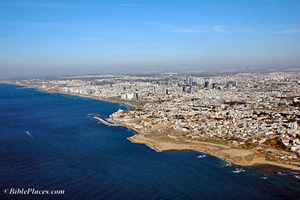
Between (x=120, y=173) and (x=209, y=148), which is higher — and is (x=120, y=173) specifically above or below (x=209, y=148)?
below

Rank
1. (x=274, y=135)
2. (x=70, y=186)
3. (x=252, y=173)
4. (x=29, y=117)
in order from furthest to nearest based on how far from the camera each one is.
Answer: (x=29, y=117) < (x=274, y=135) < (x=252, y=173) < (x=70, y=186)

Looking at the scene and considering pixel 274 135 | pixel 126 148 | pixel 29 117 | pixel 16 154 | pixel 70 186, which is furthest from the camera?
pixel 29 117

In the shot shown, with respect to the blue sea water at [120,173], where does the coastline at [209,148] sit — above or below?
above

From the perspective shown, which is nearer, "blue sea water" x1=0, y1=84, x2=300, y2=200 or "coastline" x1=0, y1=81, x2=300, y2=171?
"blue sea water" x1=0, y1=84, x2=300, y2=200

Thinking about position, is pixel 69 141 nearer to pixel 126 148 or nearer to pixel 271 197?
pixel 126 148

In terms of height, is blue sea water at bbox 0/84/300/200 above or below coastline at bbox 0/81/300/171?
below

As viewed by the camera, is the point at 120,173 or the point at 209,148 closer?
the point at 120,173

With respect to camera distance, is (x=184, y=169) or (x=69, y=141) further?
(x=69, y=141)

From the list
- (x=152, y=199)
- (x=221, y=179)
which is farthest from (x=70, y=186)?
(x=221, y=179)
